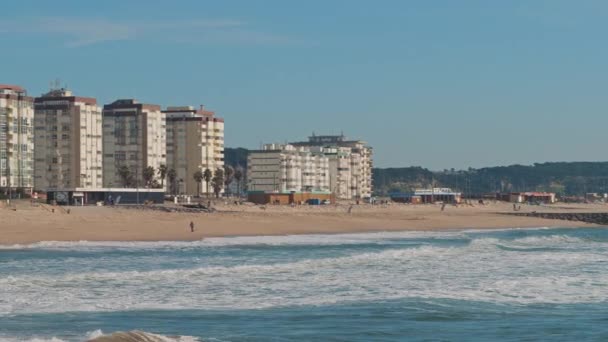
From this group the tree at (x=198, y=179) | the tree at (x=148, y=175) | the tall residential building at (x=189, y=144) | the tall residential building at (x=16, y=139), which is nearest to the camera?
the tall residential building at (x=16, y=139)

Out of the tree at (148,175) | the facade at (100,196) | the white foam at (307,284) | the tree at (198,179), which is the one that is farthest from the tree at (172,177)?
the white foam at (307,284)

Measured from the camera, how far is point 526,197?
199750 mm

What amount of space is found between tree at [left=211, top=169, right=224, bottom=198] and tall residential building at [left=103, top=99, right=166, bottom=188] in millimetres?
8113

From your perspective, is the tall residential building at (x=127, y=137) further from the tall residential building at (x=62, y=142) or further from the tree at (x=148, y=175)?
the tall residential building at (x=62, y=142)

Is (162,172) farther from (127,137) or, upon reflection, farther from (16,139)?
(16,139)

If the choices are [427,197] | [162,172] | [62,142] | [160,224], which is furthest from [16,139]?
[427,197]

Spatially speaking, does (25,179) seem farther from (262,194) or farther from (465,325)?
(465,325)

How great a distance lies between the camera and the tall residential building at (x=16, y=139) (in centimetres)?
11150

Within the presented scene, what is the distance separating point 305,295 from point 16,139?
92.8 metres

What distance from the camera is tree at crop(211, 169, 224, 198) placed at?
14488cm

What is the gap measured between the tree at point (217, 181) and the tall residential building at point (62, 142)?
65.4 ft

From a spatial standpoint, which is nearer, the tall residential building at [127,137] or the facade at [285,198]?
the facade at [285,198]

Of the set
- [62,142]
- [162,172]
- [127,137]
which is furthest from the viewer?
[127,137]

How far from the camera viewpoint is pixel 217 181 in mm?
144500
